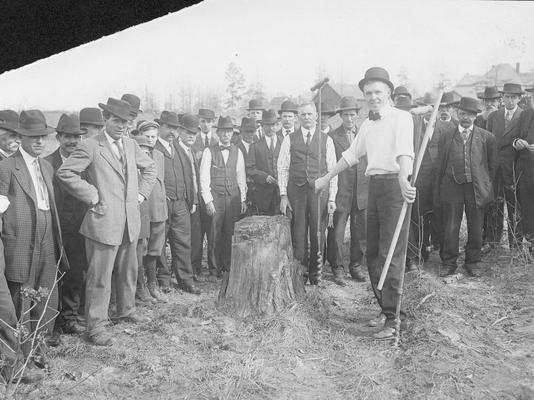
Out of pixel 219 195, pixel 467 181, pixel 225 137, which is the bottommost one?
pixel 219 195

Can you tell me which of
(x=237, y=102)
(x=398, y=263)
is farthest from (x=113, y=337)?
(x=237, y=102)

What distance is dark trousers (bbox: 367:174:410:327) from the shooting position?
472cm

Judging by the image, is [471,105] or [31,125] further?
[471,105]

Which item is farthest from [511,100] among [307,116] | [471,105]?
[307,116]

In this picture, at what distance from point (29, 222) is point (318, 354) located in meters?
2.81

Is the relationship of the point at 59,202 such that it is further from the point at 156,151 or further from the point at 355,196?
the point at 355,196

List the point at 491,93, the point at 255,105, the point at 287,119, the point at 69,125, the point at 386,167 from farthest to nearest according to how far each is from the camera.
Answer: the point at 255,105, the point at 287,119, the point at 491,93, the point at 69,125, the point at 386,167

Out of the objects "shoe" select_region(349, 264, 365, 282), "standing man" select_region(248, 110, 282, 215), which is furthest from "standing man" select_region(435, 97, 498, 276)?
"standing man" select_region(248, 110, 282, 215)

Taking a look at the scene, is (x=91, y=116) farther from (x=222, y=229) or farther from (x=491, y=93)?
(x=491, y=93)

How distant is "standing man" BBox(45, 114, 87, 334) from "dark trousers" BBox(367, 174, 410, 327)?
300 cm

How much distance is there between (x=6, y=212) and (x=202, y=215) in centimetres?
346

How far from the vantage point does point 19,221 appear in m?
4.16

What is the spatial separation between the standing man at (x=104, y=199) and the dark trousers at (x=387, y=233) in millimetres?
2425

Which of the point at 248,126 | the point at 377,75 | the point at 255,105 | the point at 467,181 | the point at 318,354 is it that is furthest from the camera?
the point at 255,105
